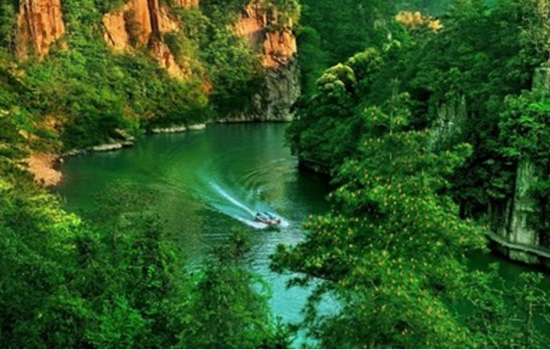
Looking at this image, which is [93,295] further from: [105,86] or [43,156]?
[105,86]

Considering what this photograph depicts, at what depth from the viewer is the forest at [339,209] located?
11.6 meters

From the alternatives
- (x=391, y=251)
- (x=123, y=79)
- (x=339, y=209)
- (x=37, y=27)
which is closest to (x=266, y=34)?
(x=123, y=79)

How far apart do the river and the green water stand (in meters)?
0.04

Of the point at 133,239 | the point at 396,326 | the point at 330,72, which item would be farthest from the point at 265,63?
the point at 396,326

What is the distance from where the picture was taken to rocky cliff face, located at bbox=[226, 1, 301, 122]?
81.4m

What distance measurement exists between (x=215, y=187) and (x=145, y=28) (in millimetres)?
36396

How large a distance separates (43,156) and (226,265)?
39074 millimetres

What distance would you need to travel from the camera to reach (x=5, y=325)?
14344 millimetres

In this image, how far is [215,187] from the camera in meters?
40.8

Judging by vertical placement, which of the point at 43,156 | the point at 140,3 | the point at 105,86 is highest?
the point at 140,3

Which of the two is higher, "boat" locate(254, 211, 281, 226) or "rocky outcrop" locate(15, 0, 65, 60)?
"rocky outcrop" locate(15, 0, 65, 60)

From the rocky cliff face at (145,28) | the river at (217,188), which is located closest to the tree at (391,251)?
the river at (217,188)

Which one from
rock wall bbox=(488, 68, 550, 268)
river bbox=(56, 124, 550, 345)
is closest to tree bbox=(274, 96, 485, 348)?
river bbox=(56, 124, 550, 345)

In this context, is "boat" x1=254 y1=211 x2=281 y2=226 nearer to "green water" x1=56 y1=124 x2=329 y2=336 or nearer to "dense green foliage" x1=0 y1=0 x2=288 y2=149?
"green water" x1=56 y1=124 x2=329 y2=336
